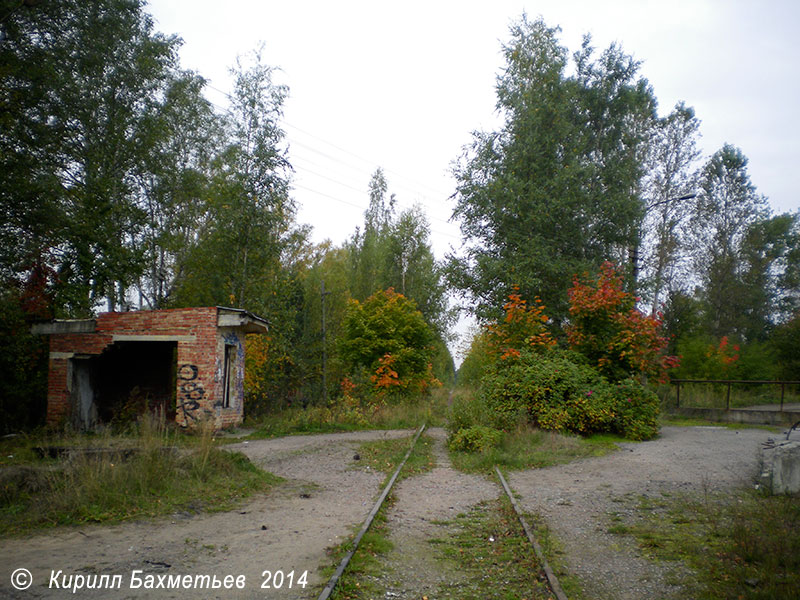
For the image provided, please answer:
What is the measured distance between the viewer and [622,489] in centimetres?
967

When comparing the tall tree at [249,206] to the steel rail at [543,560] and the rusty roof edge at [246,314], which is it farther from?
the steel rail at [543,560]

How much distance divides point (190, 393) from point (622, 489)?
13.1m

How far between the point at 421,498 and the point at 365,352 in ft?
62.9

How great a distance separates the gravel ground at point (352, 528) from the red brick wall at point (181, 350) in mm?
5515

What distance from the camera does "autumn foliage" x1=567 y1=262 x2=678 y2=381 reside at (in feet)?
59.3

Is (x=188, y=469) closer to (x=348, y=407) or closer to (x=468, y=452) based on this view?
(x=468, y=452)

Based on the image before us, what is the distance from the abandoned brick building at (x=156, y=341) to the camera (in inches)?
707

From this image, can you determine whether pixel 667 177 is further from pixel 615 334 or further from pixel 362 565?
pixel 362 565

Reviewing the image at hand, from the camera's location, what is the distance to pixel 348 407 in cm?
2417

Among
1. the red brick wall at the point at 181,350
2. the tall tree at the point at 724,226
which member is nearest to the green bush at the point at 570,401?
the red brick wall at the point at 181,350

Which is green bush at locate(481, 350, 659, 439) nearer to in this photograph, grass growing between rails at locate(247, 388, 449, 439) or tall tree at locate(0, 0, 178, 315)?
grass growing between rails at locate(247, 388, 449, 439)

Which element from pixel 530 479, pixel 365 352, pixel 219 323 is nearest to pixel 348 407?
pixel 365 352

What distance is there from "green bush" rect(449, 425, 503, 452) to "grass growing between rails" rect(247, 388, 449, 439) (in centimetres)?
609

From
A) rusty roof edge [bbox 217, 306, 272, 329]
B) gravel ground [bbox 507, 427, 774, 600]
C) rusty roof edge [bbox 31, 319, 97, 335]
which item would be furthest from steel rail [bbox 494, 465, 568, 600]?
rusty roof edge [bbox 31, 319, 97, 335]
